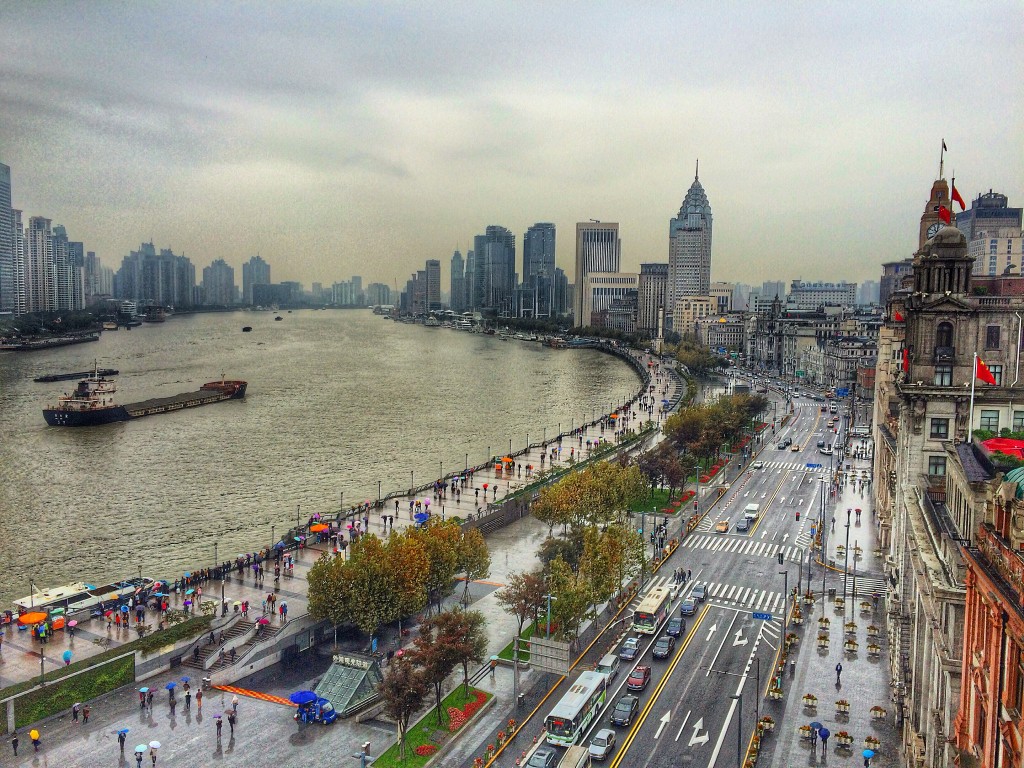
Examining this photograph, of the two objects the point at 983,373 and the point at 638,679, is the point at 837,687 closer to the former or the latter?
Result: the point at 638,679

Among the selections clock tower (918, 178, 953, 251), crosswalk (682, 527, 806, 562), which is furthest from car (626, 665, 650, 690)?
clock tower (918, 178, 953, 251)

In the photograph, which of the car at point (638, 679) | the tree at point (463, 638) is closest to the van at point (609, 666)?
the car at point (638, 679)

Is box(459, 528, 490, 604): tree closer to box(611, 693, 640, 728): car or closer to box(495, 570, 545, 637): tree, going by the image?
box(495, 570, 545, 637): tree

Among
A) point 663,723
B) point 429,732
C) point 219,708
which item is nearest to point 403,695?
point 429,732

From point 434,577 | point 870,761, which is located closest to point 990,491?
point 870,761

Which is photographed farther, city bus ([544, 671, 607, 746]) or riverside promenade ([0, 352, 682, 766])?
city bus ([544, 671, 607, 746])

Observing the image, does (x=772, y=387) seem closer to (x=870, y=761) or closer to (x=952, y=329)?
(x=952, y=329)
